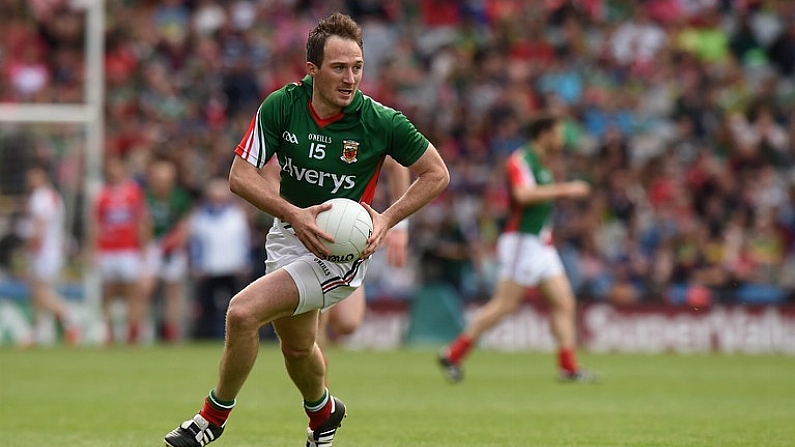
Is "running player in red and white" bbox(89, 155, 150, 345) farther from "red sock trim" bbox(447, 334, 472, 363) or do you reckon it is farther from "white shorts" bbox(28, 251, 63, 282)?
"red sock trim" bbox(447, 334, 472, 363)

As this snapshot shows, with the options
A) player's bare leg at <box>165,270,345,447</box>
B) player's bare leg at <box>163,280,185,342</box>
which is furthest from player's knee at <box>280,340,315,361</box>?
player's bare leg at <box>163,280,185,342</box>

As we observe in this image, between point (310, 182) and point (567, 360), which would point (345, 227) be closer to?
point (310, 182)

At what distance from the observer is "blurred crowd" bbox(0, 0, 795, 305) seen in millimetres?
22281

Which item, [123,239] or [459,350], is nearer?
[459,350]

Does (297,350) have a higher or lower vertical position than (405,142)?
lower

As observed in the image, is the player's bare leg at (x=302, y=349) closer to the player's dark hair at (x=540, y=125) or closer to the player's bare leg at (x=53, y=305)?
the player's dark hair at (x=540, y=125)

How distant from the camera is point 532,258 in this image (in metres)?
15.1

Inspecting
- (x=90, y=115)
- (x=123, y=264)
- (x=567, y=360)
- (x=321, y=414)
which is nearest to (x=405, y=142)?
(x=321, y=414)

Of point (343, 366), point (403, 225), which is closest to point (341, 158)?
point (403, 225)

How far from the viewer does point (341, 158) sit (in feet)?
25.2

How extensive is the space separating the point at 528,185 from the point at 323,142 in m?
7.49

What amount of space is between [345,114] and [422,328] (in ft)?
48.2

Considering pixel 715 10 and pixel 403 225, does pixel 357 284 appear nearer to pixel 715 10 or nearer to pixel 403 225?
pixel 403 225

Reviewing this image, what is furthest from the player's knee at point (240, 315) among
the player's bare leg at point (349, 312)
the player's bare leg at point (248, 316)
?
the player's bare leg at point (349, 312)
